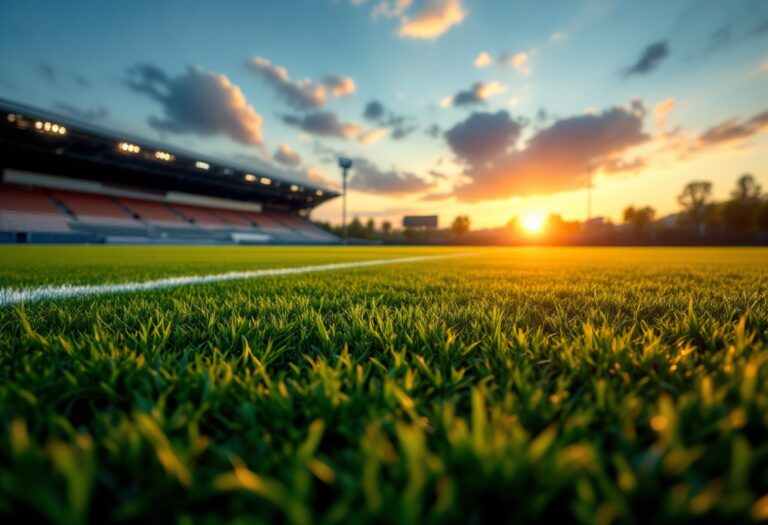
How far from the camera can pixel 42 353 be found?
981 mm

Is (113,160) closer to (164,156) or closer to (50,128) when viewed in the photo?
(164,156)

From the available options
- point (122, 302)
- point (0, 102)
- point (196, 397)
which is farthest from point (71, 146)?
point (196, 397)

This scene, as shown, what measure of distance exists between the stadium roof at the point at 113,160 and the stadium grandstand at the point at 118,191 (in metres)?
0.06

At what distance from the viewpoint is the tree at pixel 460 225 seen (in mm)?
74062

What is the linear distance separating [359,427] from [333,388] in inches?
3.9

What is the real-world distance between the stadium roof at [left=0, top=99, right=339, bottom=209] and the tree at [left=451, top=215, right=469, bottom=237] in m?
42.5

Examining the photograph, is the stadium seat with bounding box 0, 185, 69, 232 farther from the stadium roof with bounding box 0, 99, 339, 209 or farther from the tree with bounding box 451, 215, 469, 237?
the tree with bounding box 451, 215, 469, 237

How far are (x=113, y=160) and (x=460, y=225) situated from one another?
62.2 metres

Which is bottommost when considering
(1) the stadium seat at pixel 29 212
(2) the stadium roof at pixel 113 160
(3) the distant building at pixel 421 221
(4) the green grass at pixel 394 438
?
(4) the green grass at pixel 394 438

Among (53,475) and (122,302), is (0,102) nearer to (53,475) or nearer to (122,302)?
(122,302)

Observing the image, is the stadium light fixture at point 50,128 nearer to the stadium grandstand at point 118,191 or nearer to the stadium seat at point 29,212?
the stadium grandstand at point 118,191

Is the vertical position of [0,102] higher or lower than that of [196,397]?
higher

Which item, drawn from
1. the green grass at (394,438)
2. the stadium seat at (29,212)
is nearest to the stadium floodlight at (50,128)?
the stadium seat at (29,212)

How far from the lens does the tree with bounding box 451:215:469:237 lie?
7406cm
